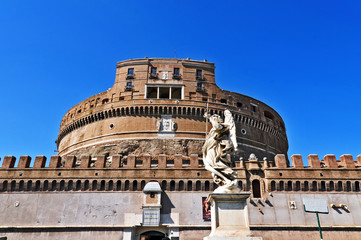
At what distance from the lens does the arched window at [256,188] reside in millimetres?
22938

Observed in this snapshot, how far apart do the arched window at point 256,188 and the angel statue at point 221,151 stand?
16802 millimetres

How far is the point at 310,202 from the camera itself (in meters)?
22.3

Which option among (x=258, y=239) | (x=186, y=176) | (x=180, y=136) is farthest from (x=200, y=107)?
(x=258, y=239)

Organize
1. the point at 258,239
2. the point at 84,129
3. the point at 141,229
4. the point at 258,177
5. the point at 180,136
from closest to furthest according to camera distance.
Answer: the point at 258,239
the point at 141,229
the point at 258,177
the point at 180,136
the point at 84,129

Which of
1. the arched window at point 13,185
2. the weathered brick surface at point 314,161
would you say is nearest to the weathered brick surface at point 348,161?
the weathered brick surface at point 314,161

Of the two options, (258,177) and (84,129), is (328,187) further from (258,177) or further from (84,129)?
(84,129)

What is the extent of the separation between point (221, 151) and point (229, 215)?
1610mm

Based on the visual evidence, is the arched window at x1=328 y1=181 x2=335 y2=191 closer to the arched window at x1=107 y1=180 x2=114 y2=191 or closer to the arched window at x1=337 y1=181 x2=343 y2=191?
the arched window at x1=337 y1=181 x2=343 y2=191

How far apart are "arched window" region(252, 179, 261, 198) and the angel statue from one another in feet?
55.1

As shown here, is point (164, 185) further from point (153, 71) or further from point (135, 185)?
point (153, 71)

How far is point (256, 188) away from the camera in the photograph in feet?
76.0

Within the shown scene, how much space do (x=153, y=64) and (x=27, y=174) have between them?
2001 centimetres

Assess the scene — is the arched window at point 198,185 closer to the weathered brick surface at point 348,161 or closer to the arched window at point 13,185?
the weathered brick surface at point 348,161

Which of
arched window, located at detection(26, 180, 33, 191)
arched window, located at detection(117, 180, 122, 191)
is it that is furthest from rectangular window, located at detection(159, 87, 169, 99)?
arched window, located at detection(26, 180, 33, 191)
